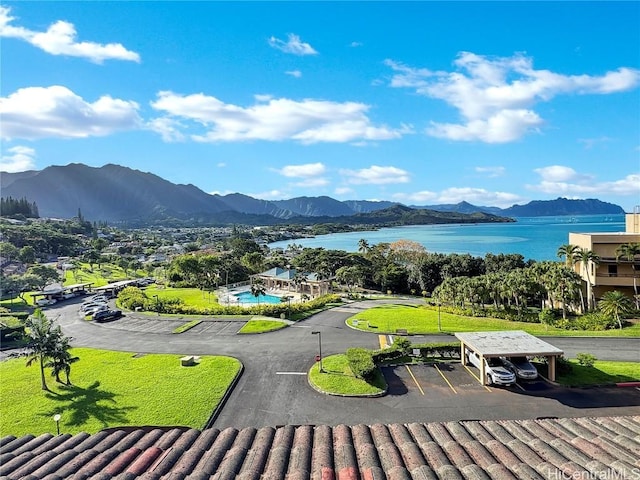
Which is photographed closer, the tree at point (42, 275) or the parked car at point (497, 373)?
the parked car at point (497, 373)

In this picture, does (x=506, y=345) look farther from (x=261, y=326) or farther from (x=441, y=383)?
(x=261, y=326)

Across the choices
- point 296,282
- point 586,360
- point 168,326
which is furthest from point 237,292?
point 586,360

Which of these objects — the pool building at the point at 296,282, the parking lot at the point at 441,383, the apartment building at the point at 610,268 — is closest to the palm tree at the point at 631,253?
the apartment building at the point at 610,268

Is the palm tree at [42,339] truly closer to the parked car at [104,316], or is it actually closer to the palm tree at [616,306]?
the parked car at [104,316]

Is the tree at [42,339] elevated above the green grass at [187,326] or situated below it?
above

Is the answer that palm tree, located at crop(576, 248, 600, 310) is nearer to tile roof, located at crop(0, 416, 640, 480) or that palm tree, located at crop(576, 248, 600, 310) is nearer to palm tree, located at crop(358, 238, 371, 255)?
tile roof, located at crop(0, 416, 640, 480)
